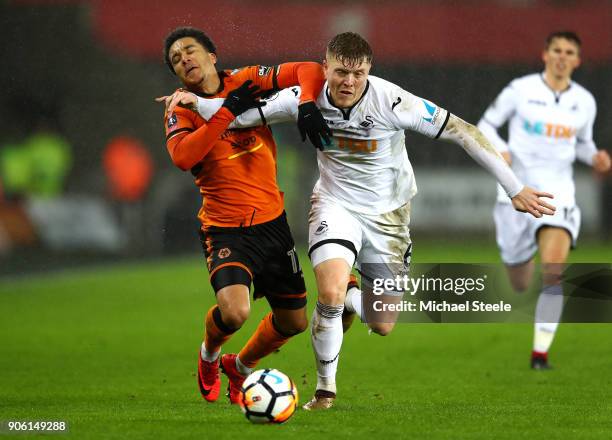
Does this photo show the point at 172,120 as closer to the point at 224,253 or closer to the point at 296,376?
the point at 224,253

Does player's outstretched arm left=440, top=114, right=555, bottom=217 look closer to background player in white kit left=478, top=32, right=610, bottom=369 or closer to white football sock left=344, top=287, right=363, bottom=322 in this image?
white football sock left=344, top=287, right=363, bottom=322

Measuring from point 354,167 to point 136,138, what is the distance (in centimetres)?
1313

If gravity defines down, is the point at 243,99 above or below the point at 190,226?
above

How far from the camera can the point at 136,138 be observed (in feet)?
64.4

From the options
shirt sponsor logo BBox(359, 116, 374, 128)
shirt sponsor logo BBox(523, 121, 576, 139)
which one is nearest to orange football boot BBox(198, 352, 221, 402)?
shirt sponsor logo BBox(359, 116, 374, 128)

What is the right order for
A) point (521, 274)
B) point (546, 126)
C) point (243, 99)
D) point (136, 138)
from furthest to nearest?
point (136, 138), point (521, 274), point (546, 126), point (243, 99)

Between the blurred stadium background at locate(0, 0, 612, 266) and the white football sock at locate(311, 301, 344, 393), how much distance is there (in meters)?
9.60

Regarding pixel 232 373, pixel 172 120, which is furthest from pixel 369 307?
pixel 172 120

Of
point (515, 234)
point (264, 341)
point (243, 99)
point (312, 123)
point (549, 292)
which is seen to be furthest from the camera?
point (515, 234)

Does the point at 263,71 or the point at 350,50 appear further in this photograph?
the point at 263,71

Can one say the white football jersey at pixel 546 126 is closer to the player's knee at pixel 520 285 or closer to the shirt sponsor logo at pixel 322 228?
the player's knee at pixel 520 285

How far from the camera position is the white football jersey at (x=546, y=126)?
9125mm

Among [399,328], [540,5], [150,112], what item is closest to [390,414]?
[399,328]

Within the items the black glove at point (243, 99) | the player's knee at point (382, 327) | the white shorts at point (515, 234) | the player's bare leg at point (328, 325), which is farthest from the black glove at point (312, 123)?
the white shorts at point (515, 234)
